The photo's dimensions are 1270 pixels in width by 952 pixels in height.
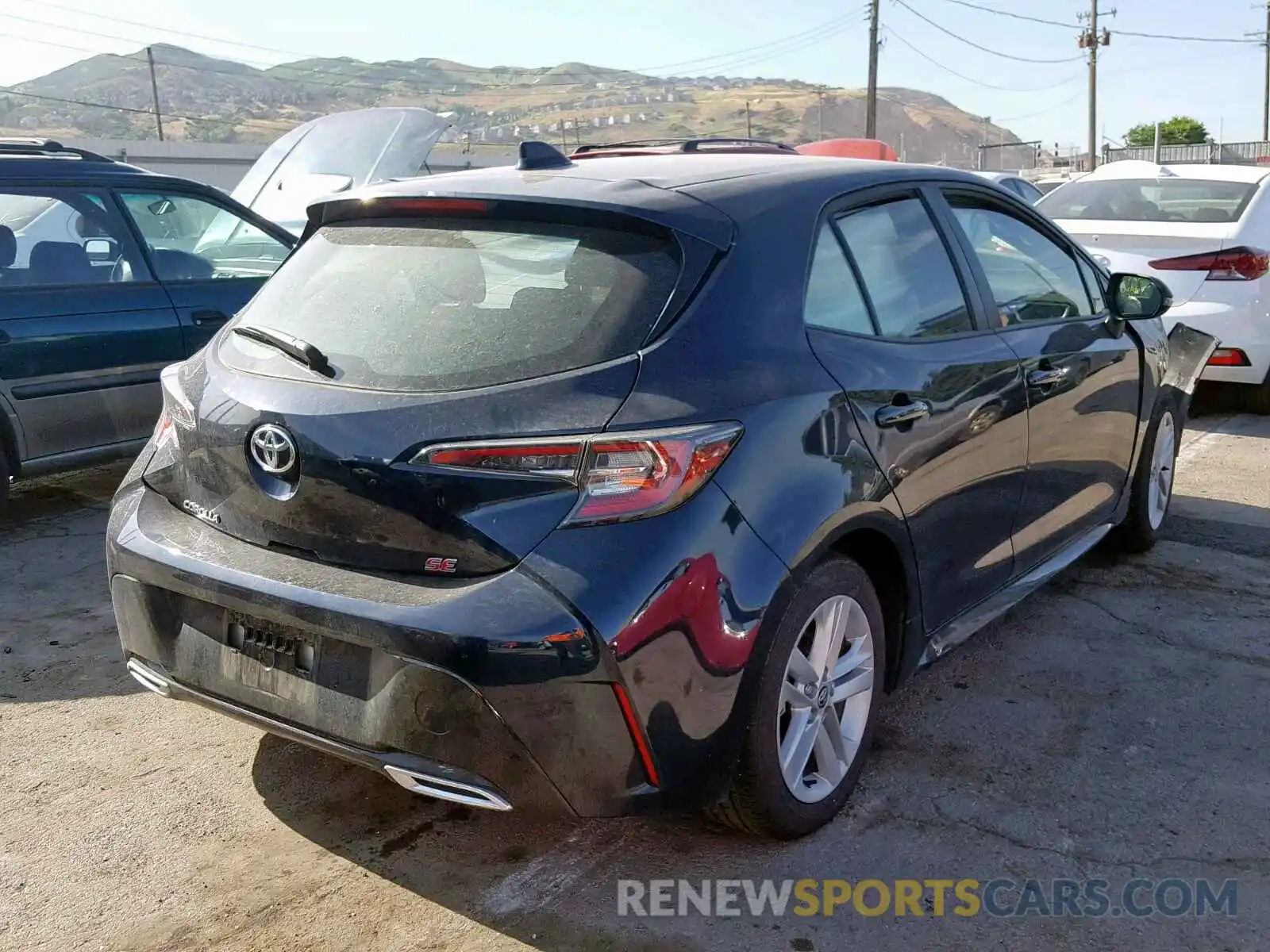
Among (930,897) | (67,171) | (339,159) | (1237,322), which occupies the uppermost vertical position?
(339,159)

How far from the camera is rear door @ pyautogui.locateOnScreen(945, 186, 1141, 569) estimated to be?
12.7 feet

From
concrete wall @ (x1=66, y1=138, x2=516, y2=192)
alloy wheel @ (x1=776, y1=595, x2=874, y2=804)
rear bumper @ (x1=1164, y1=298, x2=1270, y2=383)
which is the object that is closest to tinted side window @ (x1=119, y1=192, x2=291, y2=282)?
alloy wheel @ (x1=776, y1=595, x2=874, y2=804)

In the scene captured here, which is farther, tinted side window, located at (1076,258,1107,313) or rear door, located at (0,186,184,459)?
rear door, located at (0,186,184,459)

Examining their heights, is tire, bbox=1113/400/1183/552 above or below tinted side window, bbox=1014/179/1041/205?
below

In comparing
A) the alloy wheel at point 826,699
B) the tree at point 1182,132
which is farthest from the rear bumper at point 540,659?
the tree at point 1182,132

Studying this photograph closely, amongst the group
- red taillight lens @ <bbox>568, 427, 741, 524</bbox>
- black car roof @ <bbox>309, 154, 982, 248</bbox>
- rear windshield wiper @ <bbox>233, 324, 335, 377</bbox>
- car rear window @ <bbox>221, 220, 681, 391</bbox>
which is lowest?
red taillight lens @ <bbox>568, 427, 741, 524</bbox>

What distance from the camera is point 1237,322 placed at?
25.8ft

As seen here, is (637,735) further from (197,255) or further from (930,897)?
(197,255)

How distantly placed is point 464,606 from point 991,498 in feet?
5.97

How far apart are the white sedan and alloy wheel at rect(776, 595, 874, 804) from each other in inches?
226

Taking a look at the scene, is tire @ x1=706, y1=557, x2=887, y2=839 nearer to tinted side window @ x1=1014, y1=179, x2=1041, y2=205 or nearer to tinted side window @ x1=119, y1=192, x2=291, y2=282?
tinted side window @ x1=119, y1=192, x2=291, y2=282

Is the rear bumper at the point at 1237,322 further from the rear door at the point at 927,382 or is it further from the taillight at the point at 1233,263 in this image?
→ the rear door at the point at 927,382

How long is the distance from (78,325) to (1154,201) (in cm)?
709

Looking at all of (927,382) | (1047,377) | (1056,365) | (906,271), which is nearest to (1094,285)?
(1056,365)
